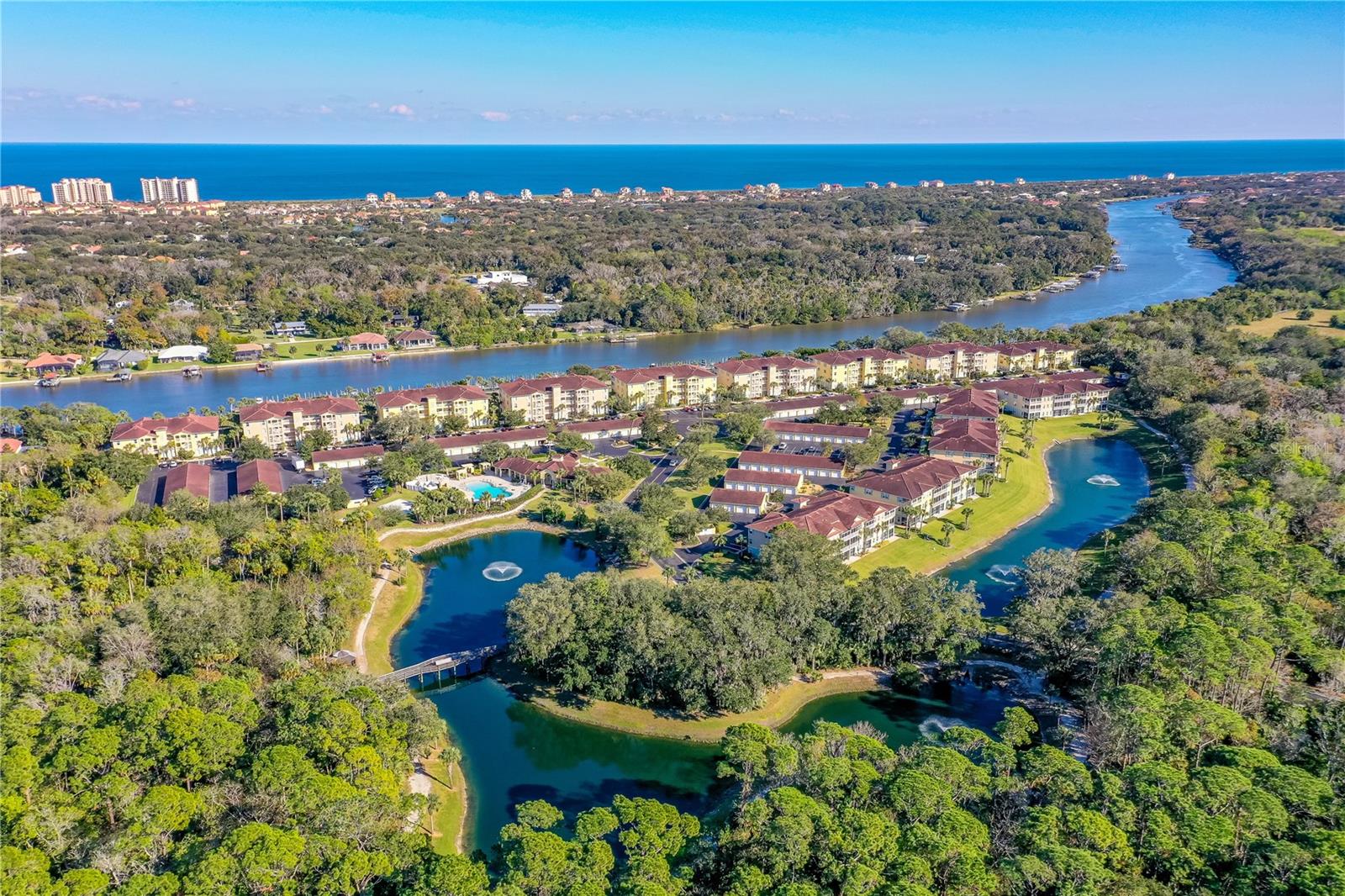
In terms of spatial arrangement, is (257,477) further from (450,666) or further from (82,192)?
(82,192)

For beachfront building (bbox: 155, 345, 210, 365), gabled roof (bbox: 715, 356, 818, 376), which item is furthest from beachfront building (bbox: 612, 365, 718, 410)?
beachfront building (bbox: 155, 345, 210, 365)

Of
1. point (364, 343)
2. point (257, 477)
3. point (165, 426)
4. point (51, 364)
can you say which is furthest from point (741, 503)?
point (51, 364)

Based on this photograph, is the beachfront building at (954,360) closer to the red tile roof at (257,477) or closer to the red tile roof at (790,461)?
the red tile roof at (790,461)

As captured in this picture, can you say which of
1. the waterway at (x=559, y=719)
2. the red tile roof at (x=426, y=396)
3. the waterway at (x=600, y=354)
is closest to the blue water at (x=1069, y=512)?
the waterway at (x=559, y=719)

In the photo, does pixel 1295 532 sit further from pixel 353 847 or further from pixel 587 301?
pixel 587 301

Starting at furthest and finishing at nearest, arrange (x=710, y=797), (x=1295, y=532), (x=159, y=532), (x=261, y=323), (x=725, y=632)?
1. (x=261, y=323)
2. (x=1295, y=532)
3. (x=159, y=532)
4. (x=725, y=632)
5. (x=710, y=797)

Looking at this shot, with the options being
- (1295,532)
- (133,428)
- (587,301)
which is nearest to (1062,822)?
(1295,532)
